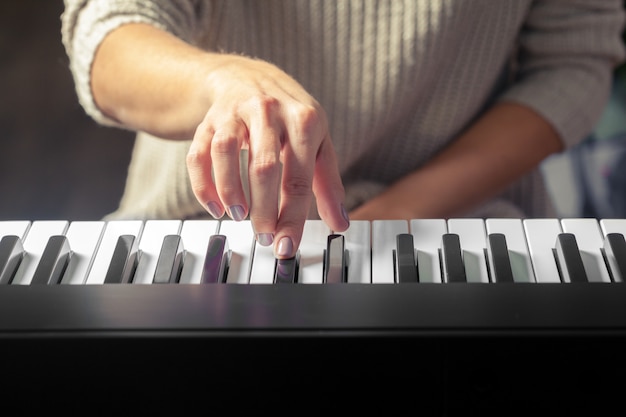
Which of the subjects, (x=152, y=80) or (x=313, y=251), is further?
(x=152, y=80)

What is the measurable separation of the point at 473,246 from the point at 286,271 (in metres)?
0.11

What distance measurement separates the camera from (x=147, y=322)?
1.23 feet

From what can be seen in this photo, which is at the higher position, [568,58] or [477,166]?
[568,58]

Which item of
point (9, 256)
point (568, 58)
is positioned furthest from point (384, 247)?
point (568, 58)

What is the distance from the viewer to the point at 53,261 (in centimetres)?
45

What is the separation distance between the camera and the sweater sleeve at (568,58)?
2.74 ft

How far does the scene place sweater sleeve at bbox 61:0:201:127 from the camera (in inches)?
26.0

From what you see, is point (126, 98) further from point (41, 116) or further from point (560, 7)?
point (41, 116)

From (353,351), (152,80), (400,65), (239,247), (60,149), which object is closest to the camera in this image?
(353,351)

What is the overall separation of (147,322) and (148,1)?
1.24 ft

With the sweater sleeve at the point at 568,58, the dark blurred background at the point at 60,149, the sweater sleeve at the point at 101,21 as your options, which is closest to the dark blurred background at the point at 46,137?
the dark blurred background at the point at 60,149

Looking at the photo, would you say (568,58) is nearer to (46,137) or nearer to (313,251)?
(313,251)

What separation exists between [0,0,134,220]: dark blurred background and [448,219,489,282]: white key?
33.4 inches

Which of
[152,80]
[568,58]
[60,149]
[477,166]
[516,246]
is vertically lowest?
[516,246]
